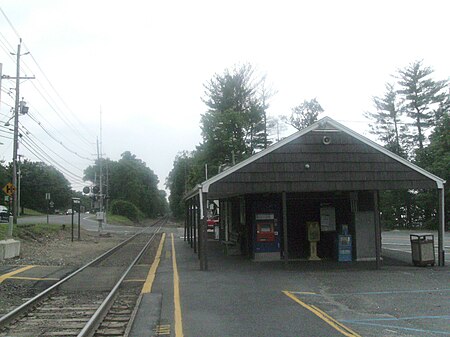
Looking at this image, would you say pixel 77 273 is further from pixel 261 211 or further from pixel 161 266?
pixel 261 211

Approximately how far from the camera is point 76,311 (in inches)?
367

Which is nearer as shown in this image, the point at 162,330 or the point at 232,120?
the point at 162,330

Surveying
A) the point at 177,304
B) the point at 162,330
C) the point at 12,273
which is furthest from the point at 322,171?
the point at 12,273

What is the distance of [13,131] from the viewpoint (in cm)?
3394

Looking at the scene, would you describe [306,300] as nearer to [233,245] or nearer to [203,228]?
[203,228]

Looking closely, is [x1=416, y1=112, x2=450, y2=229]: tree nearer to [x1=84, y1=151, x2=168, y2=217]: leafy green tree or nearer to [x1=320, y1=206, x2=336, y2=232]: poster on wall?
[x1=320, y1=206, x2=336, y2=232]: poster on wall

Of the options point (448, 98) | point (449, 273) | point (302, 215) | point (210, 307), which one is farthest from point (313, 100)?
point (210, 307)

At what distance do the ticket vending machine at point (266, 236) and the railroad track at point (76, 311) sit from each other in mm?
5622

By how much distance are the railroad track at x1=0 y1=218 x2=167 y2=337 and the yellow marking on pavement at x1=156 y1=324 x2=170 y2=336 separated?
0.53 metres

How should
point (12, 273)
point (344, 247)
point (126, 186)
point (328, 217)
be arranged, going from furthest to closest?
1. point (126, 186)
2. point (328, 217)
3. point (344, 247)
4. point (12, 273)

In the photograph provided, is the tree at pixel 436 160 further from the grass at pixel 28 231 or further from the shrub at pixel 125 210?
the shrub at pixel 125 210

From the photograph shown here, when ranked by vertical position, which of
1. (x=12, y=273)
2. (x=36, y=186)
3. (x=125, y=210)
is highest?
(x=36, y=186)

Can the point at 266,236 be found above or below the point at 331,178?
below

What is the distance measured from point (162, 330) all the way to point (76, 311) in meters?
2.38
